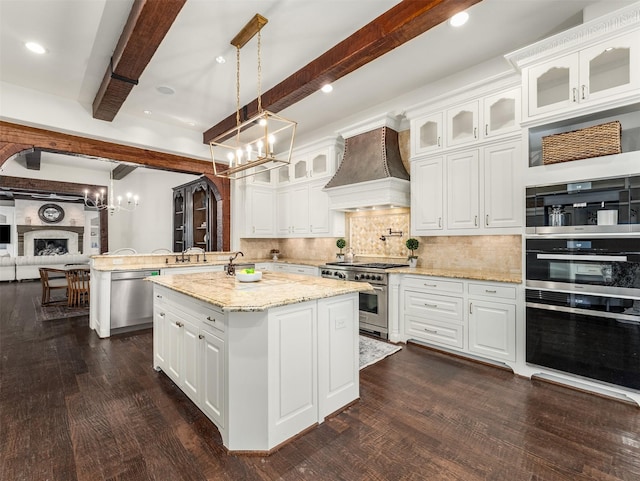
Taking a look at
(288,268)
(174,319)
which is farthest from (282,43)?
(288,268)

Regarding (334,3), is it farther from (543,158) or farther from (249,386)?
(249,386)

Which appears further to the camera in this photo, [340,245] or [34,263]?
[34,263]

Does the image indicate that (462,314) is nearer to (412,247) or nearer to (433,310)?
(433,310)

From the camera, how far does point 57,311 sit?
5625mm

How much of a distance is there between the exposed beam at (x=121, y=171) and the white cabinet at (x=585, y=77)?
26.8ft

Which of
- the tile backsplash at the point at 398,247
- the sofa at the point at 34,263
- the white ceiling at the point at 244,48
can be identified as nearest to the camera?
the white ceiling at the point at 244,48

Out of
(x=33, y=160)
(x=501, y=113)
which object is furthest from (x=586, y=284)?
(x=33, y=160)

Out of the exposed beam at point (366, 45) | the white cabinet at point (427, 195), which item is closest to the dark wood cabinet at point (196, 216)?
the exposed beam at point (366, 45)

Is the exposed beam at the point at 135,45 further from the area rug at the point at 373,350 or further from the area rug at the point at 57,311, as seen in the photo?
the area rug at the point at 57,311

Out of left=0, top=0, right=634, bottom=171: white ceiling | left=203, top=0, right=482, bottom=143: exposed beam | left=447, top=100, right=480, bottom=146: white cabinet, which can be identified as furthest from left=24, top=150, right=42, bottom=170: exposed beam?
left=447, top=100, right=480, bottom=146: white cabinet

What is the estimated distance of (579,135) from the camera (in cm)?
260

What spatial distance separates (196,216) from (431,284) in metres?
6.32

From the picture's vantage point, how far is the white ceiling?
8.70ft

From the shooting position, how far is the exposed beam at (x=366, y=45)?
2324mm
